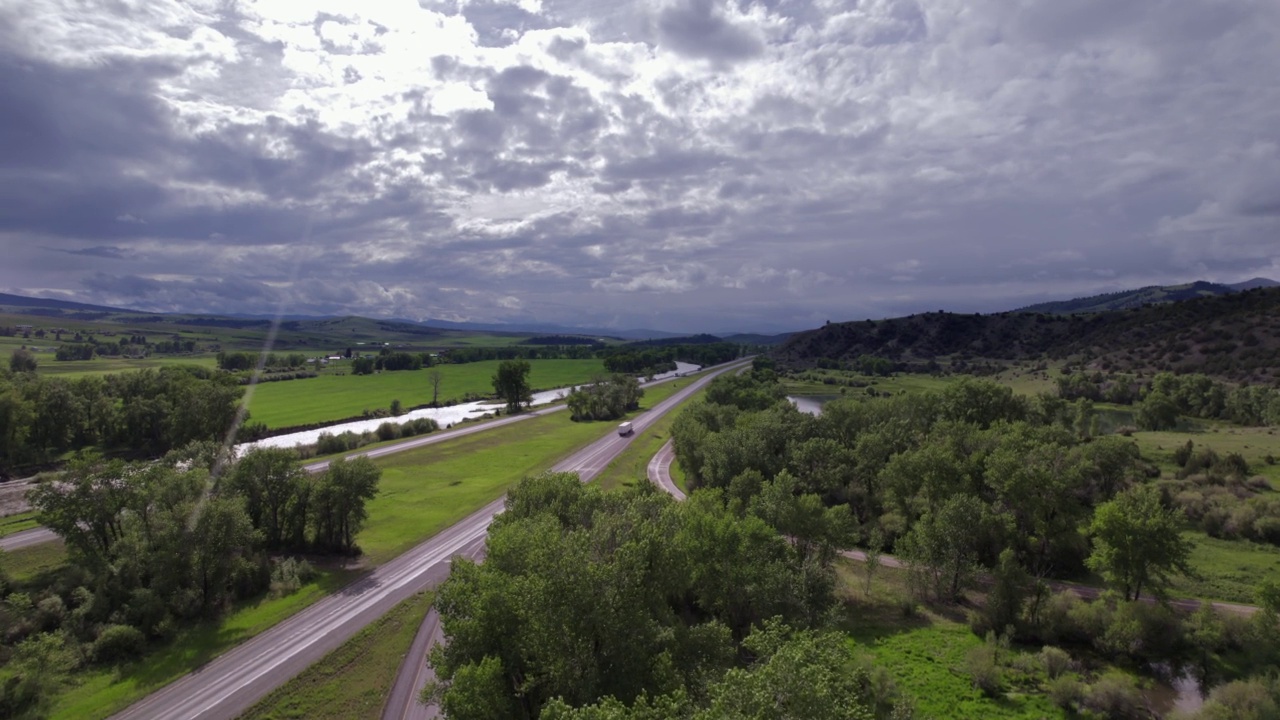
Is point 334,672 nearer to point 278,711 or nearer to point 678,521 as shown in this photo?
point 278,711

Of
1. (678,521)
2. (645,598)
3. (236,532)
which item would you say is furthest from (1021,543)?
(236,532)

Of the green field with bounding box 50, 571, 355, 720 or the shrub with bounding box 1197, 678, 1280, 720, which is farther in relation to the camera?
the green field with bounding box 50, 571, 355, 720

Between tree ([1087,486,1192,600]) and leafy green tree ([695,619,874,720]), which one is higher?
leafy green tree ([695,619,874,720])

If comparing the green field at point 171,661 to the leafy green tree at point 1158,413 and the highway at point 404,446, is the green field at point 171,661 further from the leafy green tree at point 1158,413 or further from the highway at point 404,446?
the leafy green tree at point 1158,413

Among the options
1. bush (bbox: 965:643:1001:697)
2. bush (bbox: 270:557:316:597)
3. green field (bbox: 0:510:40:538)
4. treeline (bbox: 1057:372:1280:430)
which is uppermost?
treeline (bbox: 1057:372:1280:430)

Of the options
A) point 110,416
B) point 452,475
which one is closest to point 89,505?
point 452,475

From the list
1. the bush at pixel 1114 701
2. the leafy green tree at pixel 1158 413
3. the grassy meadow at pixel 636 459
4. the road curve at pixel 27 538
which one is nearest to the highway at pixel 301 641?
the grassy meadow at pixel 636 459

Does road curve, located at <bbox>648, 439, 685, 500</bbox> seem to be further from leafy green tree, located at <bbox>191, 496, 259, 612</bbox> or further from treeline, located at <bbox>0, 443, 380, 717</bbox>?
leafy green tree, located at <bbox>191, 496, 259, 612</bbox>

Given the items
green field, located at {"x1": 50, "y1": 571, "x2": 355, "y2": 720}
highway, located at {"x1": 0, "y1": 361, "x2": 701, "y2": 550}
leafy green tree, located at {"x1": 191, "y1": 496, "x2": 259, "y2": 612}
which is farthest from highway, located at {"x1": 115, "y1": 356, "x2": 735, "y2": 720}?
highway, located at {"x1": 0, "y1": 361, "x2": 701, "y2": 550}
